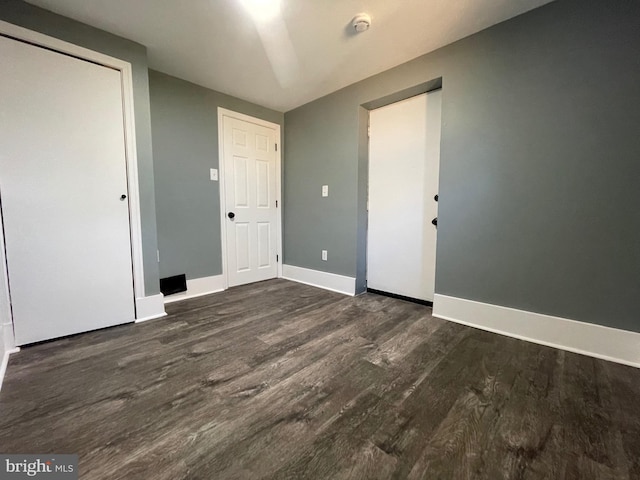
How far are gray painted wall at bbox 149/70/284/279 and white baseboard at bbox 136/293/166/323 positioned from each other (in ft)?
1.36

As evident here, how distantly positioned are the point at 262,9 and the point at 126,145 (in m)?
1.43

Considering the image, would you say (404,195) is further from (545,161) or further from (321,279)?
(321,279)

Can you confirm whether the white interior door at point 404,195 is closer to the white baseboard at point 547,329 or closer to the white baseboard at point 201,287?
the white baseboard at point 547,329

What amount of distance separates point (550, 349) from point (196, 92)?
3.80 metres

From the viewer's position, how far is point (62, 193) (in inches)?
71.7

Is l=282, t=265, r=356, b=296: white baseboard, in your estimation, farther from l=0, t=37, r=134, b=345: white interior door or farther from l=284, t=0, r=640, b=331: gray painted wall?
l=0, t=37, r=134, b=345: white interior door

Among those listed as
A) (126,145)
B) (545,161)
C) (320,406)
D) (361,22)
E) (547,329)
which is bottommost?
(320,406)

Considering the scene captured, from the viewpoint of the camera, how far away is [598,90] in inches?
62.7

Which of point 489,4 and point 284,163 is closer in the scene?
point 489,4

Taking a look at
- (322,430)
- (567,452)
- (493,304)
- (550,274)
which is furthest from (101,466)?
(550,274)

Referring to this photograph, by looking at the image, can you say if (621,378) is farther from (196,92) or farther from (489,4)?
(196,92)

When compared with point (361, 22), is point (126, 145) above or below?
below

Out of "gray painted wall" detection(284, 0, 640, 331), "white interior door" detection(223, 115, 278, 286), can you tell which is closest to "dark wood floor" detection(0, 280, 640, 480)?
"gray painted wall" detection(284, 0, 640, 331)

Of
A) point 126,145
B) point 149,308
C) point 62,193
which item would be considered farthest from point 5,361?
point 126,145
